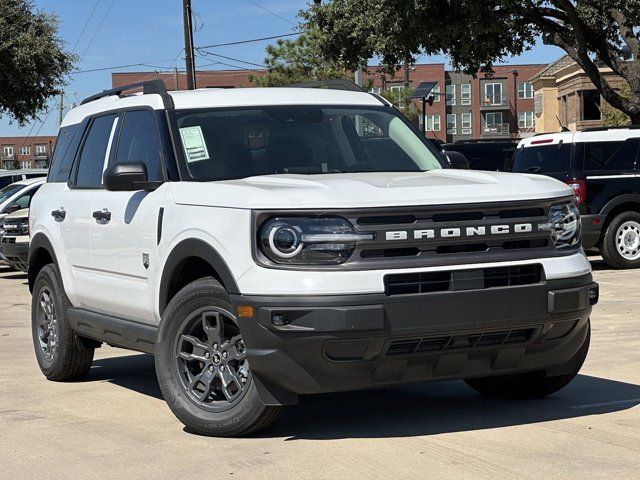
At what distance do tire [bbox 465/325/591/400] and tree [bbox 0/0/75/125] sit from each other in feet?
92.9

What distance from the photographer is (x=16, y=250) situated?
17797 millimetres

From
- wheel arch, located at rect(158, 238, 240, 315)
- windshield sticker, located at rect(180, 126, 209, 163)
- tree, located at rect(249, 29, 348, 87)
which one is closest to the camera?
→ wheel arch, located at rect(158, 238, 240, 315)

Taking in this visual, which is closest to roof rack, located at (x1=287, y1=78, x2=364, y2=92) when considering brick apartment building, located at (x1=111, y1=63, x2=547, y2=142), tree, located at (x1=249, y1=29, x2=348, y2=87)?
tree, located at (x1=249, y1=29, x2=348, y2=87)

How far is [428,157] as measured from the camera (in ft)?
24.7

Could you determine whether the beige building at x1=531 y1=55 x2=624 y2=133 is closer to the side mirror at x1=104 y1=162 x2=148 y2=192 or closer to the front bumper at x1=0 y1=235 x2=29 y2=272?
the front bumper at x1=0 y1=235 x2=29 y2=272

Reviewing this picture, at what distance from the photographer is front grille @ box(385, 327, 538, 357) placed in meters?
5.80

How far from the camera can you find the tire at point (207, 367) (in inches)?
238

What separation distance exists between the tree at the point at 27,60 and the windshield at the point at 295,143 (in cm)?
2750

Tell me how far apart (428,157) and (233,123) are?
1.29 m

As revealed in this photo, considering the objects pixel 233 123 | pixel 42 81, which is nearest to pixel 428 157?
pixel 233 123

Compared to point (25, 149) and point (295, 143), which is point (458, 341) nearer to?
point (295, 143)

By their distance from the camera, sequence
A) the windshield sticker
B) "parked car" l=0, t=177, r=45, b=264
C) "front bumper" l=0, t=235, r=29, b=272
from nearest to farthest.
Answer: the windshield sticker < "front bumper" l=0, t=235, r=29, b=272 < "parked car" l=0, t=177, r=45, b=264

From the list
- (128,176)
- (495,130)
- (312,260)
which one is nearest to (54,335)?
(128,176)

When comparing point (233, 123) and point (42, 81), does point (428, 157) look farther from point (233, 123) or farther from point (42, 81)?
point (42, 81)
